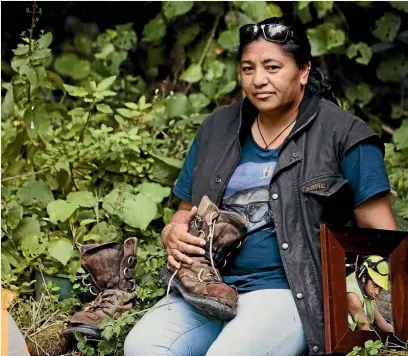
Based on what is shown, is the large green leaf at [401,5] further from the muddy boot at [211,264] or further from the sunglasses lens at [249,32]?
the muddy boot at [211,264]

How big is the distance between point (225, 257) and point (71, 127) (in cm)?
179

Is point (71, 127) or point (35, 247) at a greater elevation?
point (71, 127)

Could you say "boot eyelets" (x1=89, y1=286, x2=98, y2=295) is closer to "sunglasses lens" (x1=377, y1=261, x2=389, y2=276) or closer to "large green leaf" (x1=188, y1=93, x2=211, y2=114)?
"sunglasses lens" (x1=377, y1=261, x2=389, y2=276)

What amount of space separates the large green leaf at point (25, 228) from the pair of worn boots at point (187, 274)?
2.15ft

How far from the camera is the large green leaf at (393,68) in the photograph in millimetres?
5621

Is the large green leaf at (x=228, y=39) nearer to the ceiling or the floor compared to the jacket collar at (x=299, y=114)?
nearer to the ceiling

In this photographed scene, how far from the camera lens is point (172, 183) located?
488 centimetres

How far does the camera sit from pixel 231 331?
3.25m

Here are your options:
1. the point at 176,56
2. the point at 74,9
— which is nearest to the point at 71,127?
the point at 176,56

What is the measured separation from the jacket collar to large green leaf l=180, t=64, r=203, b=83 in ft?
5.93

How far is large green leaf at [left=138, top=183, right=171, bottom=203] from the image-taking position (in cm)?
458

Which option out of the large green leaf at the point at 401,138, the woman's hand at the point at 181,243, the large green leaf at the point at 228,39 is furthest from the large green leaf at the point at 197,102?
the woman's hand at the point at 181,243

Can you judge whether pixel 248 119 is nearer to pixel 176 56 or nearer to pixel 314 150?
pixel 314 150

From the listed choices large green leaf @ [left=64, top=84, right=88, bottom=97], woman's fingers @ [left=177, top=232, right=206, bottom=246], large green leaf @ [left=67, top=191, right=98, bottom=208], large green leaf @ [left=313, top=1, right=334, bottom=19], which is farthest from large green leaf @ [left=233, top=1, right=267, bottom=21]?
woman's fingers @ [left=177, top=232, right=206, bottom=246]
